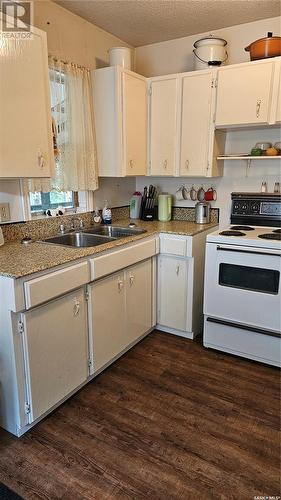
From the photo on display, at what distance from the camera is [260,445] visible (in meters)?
1.69

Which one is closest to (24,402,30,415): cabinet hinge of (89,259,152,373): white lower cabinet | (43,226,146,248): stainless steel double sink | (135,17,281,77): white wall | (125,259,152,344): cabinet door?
(89,259,152,373): white lower cabinet

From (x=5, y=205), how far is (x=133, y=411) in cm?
149

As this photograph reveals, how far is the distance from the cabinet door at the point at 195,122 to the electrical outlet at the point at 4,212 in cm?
147

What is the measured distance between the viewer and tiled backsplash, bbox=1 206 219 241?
2.17 metres

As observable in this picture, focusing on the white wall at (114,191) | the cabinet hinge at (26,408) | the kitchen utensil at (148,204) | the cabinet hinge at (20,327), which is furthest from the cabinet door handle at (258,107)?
the cabinet hinge at (26,408)

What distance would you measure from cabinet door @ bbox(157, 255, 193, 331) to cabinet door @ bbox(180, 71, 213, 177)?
2.59ft

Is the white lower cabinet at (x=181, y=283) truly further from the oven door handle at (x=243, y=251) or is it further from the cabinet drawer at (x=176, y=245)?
the oven door handle at (x=243, y=251)

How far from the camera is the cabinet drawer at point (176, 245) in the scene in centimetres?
254

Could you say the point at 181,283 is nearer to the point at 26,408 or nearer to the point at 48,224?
the point at 48,224

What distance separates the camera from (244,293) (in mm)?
2348

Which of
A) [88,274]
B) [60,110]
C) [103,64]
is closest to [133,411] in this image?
[88,274]

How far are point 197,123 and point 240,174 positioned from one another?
58cm

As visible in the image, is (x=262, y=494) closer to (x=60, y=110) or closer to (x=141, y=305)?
(x=141, y=305)

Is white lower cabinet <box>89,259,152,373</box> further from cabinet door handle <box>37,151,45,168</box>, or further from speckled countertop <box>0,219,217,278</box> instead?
cabinet door handle <box>37,151,45,168</box>
